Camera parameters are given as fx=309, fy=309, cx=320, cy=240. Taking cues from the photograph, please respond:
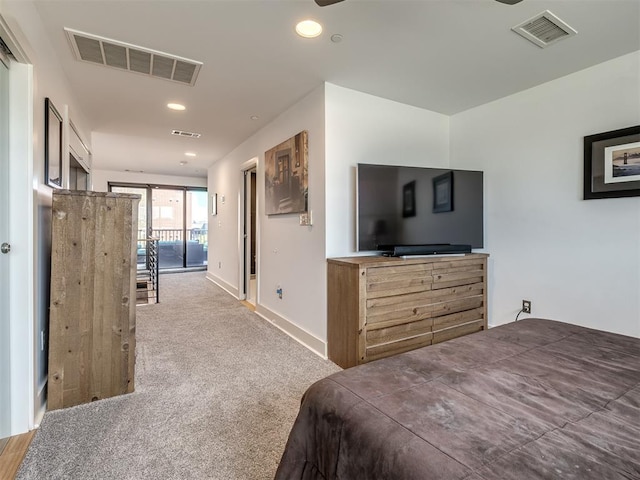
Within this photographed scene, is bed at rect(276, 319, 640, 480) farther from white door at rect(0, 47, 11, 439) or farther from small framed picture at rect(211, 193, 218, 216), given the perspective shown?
small framed picture at rect(211, 193, 218, 216)

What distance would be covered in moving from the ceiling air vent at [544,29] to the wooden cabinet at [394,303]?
5.73 ft

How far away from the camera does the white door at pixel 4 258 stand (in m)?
1.66

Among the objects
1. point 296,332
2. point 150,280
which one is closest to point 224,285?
point 150,280

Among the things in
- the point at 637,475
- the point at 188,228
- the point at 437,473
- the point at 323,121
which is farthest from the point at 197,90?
the point at 188,228

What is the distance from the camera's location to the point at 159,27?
2045 mm

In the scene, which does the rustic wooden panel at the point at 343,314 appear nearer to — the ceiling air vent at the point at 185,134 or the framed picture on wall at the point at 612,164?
the framed picture on wall at the point at 612,164

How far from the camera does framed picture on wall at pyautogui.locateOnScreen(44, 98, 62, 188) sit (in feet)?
6.87

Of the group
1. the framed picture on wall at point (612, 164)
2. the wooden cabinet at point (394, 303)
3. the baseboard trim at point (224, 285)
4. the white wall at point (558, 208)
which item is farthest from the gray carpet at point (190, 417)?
the framed picture on wall at point (612, 164)

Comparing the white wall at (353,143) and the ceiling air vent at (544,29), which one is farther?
the white wall at (353,143)

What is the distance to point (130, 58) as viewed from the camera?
7.87ft

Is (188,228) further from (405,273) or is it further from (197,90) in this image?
(405,273)

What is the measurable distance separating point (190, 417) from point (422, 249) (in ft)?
7.37

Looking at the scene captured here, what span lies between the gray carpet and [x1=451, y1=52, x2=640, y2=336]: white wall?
6.88ft

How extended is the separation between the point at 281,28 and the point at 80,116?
281 centimetres
